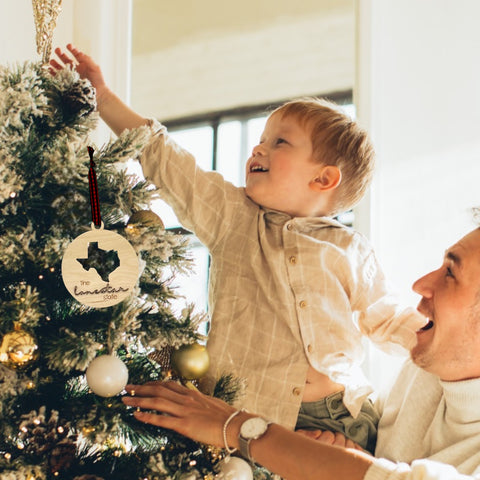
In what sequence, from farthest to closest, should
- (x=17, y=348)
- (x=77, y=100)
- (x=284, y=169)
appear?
(x=284, y=169) < (x=77, y=100) < (x=17, y=348)

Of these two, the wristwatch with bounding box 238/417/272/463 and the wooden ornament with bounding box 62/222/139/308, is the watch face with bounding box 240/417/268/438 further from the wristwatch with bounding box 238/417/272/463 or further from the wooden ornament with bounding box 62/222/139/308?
the wooden ornament with bounding box 62/222/139/308

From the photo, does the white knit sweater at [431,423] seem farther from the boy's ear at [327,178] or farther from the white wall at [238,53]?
the white wall at [238,53]

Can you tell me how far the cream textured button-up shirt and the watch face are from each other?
0.56 feet

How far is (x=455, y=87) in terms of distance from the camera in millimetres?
1738

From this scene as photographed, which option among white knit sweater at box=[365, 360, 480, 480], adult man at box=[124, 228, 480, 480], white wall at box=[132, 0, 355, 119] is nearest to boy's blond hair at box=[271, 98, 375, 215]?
adult man at box=[124, 228, 480, 480]

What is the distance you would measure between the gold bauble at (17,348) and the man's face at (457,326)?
73cm

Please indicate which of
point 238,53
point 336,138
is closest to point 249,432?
point 336,138

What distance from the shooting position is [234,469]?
38.8 inches

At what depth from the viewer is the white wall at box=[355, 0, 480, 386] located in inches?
67.4

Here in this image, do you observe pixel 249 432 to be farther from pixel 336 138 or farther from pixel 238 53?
pixel 238 53

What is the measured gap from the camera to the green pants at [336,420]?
51.2 inches

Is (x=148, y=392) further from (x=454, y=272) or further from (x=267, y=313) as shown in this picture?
(x=454, y=272)

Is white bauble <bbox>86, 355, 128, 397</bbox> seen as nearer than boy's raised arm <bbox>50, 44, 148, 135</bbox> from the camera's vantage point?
Yes

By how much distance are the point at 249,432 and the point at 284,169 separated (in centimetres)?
55
